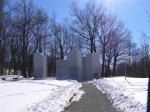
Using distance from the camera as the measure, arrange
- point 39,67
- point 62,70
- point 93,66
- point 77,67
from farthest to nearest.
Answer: point 93,66 < point 62,70 < point 77,67 < point 39,67

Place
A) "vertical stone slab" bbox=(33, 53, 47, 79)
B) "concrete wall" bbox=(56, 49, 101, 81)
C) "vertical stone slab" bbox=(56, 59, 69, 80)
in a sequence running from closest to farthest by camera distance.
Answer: "vertical stone slab" bbox=(33, 53, 47, 79) < "concrete wall" bbox=(56, 49, 101, 81) < "vertical stone slab" bbox=(56, 59, 69, 80)

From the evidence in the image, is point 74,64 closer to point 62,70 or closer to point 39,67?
point 62,70

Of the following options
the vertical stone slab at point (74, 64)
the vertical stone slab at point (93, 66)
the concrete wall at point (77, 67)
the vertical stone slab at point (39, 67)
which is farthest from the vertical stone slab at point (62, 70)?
the vertical stone slab at point (93, 66)

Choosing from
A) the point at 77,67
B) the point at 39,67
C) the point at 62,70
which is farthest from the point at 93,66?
the point at 39,67

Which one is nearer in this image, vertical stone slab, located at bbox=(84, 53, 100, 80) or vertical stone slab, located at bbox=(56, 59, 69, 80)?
vertical stone slab, located at bbox=(56, 59, 69, 80)

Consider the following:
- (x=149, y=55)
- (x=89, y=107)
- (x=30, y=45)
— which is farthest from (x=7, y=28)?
(x=89, y=107)

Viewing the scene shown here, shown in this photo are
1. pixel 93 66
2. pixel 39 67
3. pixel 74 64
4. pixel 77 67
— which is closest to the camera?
pixel 39 67

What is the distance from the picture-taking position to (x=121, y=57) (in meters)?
73.6

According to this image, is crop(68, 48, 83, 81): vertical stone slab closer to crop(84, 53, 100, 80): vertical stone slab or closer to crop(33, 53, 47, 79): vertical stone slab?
crop(84, 53, 100, 80): vertical stone slab

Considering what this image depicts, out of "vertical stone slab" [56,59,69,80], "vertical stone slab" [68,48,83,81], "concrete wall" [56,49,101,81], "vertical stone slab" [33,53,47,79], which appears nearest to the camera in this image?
"vertical stone slab" [33,53,47,79]

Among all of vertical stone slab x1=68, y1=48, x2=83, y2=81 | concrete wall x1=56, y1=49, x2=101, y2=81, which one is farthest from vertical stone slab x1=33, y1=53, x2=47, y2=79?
vertical stone slab x1=68, y1=48, x2=83, y2=81

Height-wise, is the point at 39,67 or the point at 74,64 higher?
the point at 74,64

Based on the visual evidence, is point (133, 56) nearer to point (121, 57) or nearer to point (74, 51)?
point (121, 57)

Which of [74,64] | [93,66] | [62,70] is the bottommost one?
[62,70]
